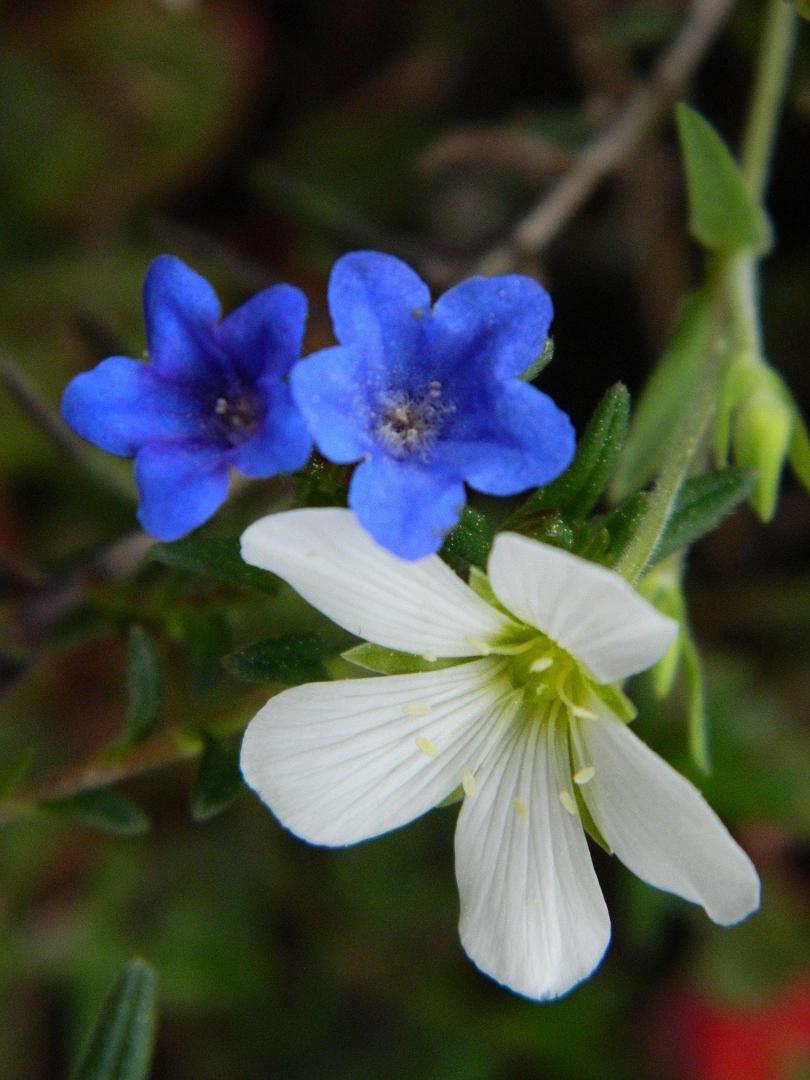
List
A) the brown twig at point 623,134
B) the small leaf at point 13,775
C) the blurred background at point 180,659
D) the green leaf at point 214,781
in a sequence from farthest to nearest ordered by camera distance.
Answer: the blurred background at point 180,659, the brown twig at point 623,134, the small leaf at point 13,775, the green leaf at point 214,781

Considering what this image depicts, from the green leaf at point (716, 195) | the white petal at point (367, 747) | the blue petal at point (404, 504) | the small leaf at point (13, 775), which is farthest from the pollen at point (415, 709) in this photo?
the green leaf at point (716, 195)

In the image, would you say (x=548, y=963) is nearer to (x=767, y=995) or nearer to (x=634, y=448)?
(x=634, y=448)

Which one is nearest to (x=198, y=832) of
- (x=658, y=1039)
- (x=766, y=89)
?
(x=658, y=1039)

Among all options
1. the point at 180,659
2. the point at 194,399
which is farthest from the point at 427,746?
the point at 180,659

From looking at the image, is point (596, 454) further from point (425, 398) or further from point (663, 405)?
point (663, 405)

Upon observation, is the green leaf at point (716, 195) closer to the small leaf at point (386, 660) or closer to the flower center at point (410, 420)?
the flower center at point (410, 420)

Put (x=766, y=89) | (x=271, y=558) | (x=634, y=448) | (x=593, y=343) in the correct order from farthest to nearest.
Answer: (x=593, y=343)
(x=766, y=89)
(x=634, y=448)
(x=271, y=558)

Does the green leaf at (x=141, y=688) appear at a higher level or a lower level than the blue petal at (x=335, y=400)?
lower

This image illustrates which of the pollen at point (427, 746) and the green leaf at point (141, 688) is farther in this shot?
the green leaf at point (141, 688)

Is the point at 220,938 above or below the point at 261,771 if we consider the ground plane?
below
